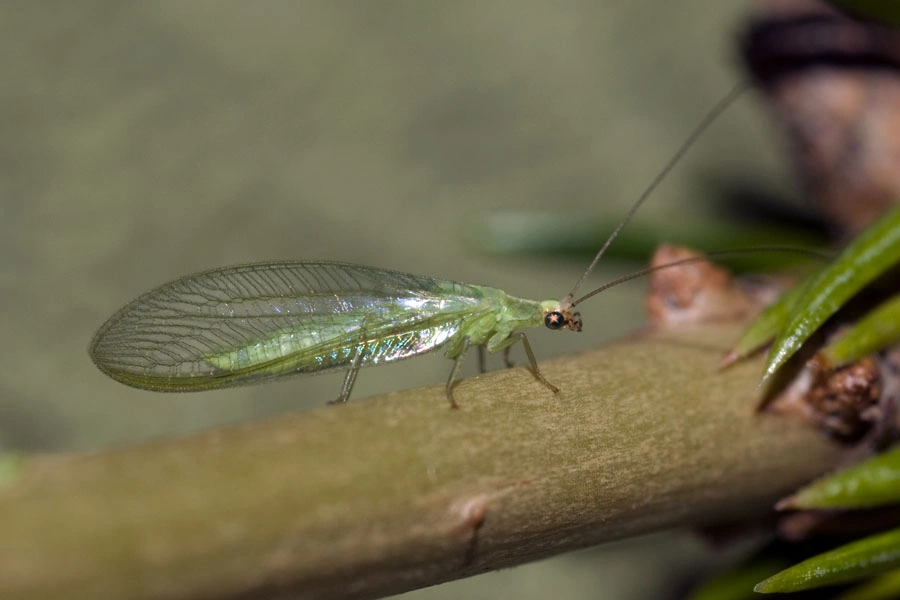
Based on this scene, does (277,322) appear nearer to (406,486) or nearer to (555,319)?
(555,319)

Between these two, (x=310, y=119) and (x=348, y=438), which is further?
(x=310, y=119)

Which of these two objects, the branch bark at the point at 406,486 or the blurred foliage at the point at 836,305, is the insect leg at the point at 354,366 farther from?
the blurred foliage at the point at 836,305

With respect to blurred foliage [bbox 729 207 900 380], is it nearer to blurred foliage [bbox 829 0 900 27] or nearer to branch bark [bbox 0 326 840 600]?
branch bark [bbox 0 326 840 600]

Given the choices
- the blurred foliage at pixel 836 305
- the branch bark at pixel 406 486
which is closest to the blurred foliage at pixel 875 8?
the blurred foliage at pixel 836 305

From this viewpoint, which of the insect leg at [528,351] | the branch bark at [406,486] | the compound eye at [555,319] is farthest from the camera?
the compound eye at [555,319]

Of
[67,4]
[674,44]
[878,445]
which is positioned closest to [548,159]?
[674,44]

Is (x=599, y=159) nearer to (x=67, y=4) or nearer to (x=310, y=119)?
(x=310, y=119)

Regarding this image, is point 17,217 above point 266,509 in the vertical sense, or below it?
above

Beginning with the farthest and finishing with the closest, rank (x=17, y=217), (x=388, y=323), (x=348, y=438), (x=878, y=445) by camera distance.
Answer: (x=17, y=217)
(x=388, y=323)
(x=878, y=445)
(x=348, y=438)
